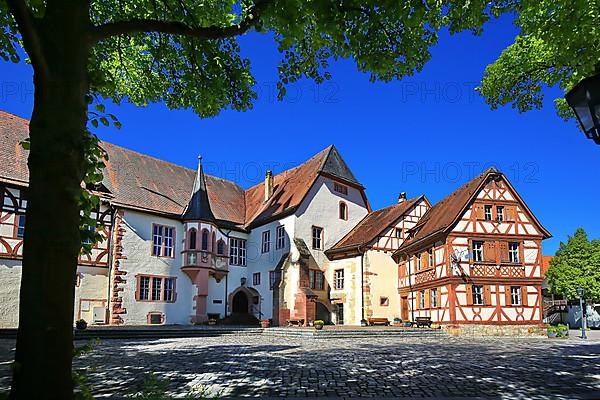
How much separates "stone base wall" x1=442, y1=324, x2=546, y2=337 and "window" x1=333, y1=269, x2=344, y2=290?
7.18 meters

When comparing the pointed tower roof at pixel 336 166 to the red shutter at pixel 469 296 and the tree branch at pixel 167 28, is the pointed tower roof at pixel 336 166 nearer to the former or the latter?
the red shutter at pixel 469 296

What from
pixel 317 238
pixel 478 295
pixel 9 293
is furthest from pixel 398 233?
pixel 9 293

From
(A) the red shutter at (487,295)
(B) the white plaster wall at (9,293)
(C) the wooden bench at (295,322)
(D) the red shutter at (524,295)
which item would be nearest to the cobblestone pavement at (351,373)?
(B) the white plaster wall at (9,293)

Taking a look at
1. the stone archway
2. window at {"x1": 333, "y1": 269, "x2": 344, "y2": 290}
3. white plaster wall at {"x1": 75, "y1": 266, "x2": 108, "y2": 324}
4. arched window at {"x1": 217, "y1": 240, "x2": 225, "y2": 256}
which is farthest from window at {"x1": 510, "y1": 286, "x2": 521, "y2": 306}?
white plaster wall at {"x1": 75, "y1": 266, "x2": 108, "y2": 324}

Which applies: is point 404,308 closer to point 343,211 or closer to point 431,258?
point 431,258

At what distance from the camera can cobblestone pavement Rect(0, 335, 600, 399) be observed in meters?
7.48

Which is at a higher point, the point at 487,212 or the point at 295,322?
the point at 487,212

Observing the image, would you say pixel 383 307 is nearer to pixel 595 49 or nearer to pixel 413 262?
pixel 413 262

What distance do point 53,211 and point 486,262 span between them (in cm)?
2382

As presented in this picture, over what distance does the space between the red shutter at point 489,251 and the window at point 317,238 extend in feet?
32.7

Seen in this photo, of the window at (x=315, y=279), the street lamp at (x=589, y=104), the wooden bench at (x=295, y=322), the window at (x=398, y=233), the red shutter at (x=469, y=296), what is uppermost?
the window at (x=398, y=233)

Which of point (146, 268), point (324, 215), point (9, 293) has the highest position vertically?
point (324, 215)

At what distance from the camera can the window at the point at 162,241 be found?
1077 inches

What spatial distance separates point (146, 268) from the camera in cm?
2666
